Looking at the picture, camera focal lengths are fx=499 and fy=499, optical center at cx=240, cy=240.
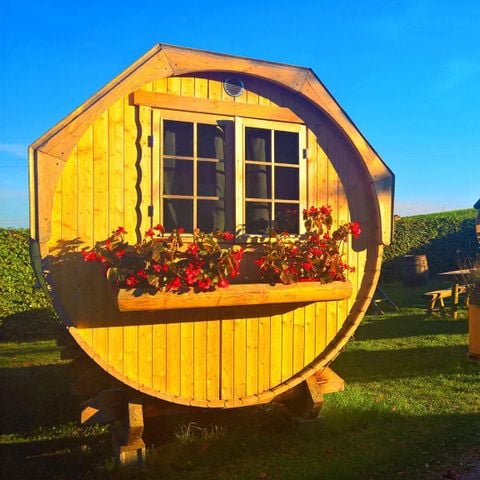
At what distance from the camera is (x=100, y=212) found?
4102 mm

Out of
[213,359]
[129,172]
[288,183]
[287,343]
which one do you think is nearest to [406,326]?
[287,343]

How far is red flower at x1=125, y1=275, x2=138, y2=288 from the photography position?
149 inches

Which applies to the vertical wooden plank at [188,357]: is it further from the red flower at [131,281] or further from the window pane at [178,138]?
the window pane at [178,138]

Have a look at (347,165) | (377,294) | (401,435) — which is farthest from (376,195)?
(377,294)

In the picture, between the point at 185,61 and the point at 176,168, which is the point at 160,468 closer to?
the point at 176,168

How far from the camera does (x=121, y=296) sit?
3.73 metres

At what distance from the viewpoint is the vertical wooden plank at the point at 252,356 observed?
4.64 meters

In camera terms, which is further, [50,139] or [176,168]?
[176,168]

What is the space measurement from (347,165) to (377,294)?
10251mm

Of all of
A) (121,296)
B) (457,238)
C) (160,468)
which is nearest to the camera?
(121,296)

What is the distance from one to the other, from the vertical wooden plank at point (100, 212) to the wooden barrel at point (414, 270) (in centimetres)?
1407

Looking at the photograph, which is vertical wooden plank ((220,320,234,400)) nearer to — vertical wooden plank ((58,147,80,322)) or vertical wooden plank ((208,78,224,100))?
vertical wooden plank ((58,147,80,322))

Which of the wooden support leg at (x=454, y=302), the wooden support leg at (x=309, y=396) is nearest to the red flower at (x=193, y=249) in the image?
the wooden support leg at (x=309, y=396)

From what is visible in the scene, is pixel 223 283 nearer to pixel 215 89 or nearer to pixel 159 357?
pixel 159 357
